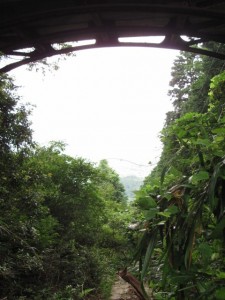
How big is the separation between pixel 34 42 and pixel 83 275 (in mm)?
6456

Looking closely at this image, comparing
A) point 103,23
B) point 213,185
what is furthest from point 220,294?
point 103,23

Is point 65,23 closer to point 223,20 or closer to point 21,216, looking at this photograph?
point 223,20

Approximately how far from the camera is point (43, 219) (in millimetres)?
8594

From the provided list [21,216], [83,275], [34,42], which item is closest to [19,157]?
[21,216]

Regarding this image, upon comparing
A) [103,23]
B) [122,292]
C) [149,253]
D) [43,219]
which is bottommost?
[149,253]

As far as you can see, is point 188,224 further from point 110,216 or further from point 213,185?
point 110,216

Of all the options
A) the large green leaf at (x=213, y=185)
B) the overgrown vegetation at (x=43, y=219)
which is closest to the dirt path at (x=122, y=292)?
the overgrown vegetation at (x=43, y=219)

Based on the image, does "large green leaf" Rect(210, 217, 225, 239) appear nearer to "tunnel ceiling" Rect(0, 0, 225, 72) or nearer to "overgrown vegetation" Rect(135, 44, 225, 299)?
"overgrown vegetation" Rect(135, 44, 225, 299)

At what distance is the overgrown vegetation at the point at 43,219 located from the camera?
6.06 metres

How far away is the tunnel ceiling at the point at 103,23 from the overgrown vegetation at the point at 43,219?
4.32 feet

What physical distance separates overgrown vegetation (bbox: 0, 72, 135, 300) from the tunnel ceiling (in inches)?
51.9

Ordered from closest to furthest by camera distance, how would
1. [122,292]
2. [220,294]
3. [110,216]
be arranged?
[220,294] → [122,292] → [110,216]

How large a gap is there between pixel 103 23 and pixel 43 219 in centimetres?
576

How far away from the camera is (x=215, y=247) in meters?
1.42
